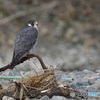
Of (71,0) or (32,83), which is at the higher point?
(71,0)

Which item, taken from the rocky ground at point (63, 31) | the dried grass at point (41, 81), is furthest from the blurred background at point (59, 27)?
the dried grass at point (41, 81)

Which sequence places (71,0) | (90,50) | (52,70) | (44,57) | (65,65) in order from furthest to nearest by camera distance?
(71,0) < (90,50) < (44,57) < (65,65) < (52,70)

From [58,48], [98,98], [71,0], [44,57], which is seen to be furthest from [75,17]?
[98,98]

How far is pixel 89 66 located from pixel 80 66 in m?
0.22

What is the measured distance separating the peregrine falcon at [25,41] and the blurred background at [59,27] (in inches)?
158

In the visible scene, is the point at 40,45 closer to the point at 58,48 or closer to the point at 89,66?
the point at 58,48

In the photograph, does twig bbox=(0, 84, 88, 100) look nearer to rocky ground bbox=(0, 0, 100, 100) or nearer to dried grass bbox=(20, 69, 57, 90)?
dried grass bbox=(20, 69, 57, 90)

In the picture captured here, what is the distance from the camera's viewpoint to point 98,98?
3.04 metres

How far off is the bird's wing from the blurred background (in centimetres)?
406

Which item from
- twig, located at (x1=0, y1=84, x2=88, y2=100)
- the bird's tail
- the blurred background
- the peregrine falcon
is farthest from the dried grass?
the blurred background

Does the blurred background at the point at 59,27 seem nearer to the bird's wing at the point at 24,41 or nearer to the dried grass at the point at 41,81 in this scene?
the bird's wing at the point at 24,41

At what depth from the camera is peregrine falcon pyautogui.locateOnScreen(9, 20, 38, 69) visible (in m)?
3.65

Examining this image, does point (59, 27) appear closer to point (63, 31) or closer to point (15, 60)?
point (63, 31)

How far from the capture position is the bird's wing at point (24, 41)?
3.64m
